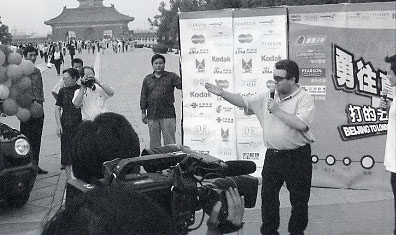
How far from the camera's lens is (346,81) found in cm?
A: 645

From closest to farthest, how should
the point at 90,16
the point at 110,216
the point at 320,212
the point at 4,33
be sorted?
the point at 110,216 < the point at 320,212 < the point at 4,33 < the point at 90,16

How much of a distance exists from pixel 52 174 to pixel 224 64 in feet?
9.92

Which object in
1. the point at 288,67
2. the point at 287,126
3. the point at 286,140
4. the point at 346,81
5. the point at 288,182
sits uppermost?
the point at 288,67

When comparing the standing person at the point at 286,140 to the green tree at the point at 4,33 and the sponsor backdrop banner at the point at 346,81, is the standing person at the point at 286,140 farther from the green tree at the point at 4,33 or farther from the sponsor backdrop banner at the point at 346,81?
the green tree at the point at 4,33

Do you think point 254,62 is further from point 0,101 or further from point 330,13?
point 0,101

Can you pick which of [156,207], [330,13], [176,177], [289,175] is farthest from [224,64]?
[156,207]

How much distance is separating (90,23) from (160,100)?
348 ft

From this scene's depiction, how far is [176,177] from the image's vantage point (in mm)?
1902

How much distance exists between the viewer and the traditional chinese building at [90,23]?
4318 inches

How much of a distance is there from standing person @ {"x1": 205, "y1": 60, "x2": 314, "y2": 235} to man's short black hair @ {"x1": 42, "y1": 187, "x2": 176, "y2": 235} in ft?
10.1

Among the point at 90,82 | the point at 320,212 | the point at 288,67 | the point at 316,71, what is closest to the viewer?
the point at 288,67

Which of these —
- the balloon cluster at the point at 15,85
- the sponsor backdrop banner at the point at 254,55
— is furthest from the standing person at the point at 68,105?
the sponsor backdrop banner at the point at 254,55

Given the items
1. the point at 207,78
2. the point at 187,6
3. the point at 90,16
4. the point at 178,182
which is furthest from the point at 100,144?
the point at 90,16

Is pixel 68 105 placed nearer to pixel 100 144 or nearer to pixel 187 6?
pixel 100 144
